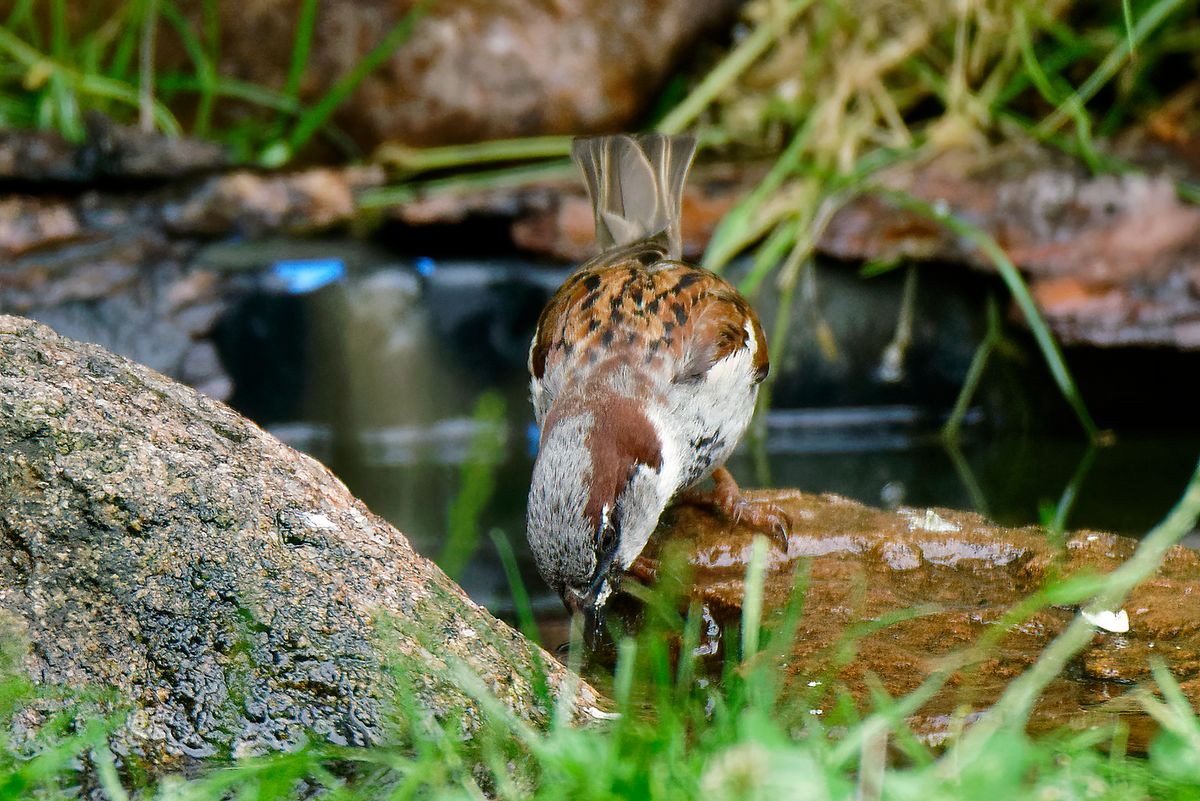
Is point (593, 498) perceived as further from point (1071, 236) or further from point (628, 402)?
point (1071, 236)

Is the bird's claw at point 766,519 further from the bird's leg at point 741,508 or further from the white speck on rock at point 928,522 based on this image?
the white speck on rock at point 928,522

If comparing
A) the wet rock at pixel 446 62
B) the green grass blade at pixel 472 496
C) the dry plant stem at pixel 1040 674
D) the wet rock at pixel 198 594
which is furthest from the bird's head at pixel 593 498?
the wet rock at pixel 446 62

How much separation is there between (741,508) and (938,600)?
644mm

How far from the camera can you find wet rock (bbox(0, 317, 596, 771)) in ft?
7.54

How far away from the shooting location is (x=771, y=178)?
19.3 feet

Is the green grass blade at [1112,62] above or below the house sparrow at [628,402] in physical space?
above

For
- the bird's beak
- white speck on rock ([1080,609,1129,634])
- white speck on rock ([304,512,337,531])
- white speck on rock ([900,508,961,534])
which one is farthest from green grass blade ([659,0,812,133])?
white speck on rock ([304,512,337,531])

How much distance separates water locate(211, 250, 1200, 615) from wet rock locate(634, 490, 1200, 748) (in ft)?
6.38

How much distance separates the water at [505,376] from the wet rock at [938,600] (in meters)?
1.95

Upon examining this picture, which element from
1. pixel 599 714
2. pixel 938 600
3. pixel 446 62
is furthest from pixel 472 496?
pixel 446 62

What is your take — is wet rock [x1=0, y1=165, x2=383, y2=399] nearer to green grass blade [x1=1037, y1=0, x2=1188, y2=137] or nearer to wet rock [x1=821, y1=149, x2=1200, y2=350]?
wet rock [x1=821, y1=149, x2=1200, y2=350]

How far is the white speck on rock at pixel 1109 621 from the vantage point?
9.43 feet

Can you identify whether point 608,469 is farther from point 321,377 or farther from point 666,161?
point 321,377

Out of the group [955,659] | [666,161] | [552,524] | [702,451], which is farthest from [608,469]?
[666,161]
